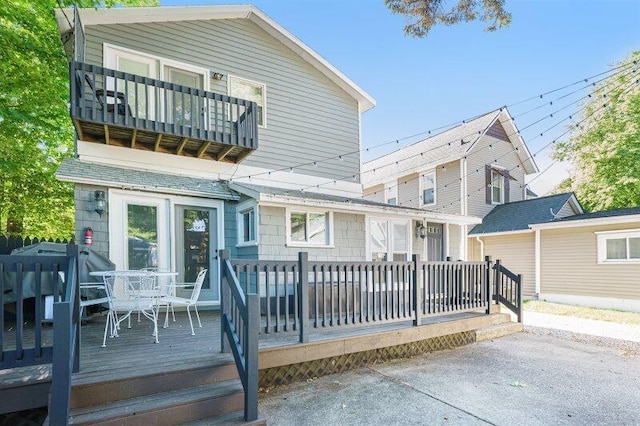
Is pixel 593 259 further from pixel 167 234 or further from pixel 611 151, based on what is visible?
pixel 167 234

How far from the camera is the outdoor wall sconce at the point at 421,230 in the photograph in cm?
948

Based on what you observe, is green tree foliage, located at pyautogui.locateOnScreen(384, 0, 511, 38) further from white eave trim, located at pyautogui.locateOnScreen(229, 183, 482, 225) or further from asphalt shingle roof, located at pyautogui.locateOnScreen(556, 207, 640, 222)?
asphalt shingle roof, located at pyautogui.locateOnScreen(556, 207, 640, 222)

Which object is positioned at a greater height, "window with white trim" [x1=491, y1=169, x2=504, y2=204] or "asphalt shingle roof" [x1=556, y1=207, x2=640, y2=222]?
"window with white trim" [x1=491, y1=169, x2=504, y2=204]

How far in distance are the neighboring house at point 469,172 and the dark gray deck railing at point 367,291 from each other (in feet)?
25.1

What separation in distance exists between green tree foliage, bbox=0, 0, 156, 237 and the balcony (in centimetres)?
235

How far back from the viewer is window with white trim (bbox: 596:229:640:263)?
955cm

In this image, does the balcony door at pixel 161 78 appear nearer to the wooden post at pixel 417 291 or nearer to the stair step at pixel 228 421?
the wooden post at pixel 417 291

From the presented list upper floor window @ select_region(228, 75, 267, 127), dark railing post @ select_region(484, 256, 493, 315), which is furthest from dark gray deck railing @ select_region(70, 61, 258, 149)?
dark railing post @ select_region(484, 256, 493, 315)

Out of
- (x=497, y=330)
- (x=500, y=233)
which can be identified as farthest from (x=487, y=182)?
(x=497, y=330)

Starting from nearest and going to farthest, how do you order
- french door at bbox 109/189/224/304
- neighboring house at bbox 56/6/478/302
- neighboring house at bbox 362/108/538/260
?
neighboring house at bbox 56/6/478/302 → french door at bbox 109/189/224/304 → neighboring house at bbox 362/108/538/260

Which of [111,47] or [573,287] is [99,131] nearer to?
[111,47]

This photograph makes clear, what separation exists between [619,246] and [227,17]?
1252 centimetres

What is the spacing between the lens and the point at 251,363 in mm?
2898

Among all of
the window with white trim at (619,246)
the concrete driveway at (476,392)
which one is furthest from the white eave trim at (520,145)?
the concrete driveway at (476,392)
